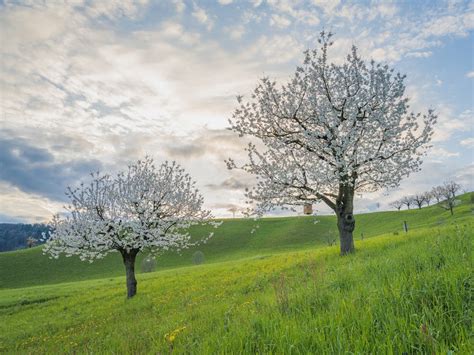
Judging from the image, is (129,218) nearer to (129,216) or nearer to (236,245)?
(129,216)

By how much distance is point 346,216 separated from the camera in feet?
62.9

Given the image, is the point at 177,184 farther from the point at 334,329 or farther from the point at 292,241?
the point at 292,241

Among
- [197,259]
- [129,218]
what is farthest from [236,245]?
[129,218]

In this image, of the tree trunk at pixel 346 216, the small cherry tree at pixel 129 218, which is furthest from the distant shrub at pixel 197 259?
the tree trunk at pixel 346 216

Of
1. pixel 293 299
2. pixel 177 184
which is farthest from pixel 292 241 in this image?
pixel 293 299

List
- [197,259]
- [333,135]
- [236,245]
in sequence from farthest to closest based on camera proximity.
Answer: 1. [236,245]
2. [197,259]
3. [333,135]

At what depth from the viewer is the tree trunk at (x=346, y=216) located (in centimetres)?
1891

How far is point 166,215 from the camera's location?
2319 centimetres

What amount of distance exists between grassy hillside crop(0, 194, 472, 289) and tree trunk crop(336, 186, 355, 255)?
53500mm

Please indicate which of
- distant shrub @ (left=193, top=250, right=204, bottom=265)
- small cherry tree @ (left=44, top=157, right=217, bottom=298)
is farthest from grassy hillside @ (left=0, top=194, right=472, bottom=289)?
small cherry tree @ (left=44, top=157, right=217, bottom=298)

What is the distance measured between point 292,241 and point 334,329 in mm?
81273

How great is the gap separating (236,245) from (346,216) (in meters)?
67.6

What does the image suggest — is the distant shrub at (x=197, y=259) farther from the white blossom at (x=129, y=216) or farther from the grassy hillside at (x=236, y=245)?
the white blossom at (x=129, y=216)

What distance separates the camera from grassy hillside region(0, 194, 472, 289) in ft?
230
